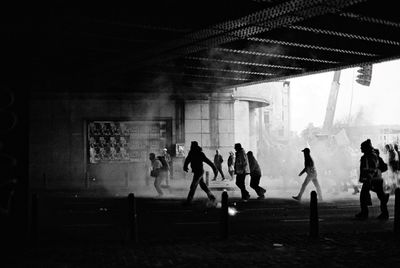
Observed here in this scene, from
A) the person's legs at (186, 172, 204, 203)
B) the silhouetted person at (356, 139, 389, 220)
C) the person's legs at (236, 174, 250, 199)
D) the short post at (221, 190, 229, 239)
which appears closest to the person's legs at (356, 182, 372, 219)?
the silhouetted person at (356, 139, 389, 220)

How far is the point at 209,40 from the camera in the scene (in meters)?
13.5

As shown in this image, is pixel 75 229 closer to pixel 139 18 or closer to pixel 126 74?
pixel 139 18

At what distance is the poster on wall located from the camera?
2388 centimetres

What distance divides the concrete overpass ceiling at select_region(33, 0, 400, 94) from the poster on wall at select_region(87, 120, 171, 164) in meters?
3.50

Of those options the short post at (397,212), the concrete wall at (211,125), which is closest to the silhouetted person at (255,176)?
the short post at (397,212)

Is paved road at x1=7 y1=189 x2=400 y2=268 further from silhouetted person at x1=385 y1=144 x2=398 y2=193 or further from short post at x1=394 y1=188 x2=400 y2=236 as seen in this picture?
silhouetted person at x1=385 y1=144 x2=398 y2=193

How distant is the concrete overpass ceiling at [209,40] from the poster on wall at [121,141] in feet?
11.5

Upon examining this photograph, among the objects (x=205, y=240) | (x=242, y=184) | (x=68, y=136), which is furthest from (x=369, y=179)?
(x=68, y=136)

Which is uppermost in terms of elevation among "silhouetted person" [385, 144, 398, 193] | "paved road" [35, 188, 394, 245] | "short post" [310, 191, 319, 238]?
"silhouetted person" [385, 144, 398, 193]

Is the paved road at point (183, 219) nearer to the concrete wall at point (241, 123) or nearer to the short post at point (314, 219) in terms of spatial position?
the short post at point (314, 219)

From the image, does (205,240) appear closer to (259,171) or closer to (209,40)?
(209,40)

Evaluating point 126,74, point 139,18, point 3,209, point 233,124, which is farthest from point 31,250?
point 233,124

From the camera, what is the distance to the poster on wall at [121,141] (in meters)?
23.9

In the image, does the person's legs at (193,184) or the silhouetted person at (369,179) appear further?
the person's legs at (193,184)
